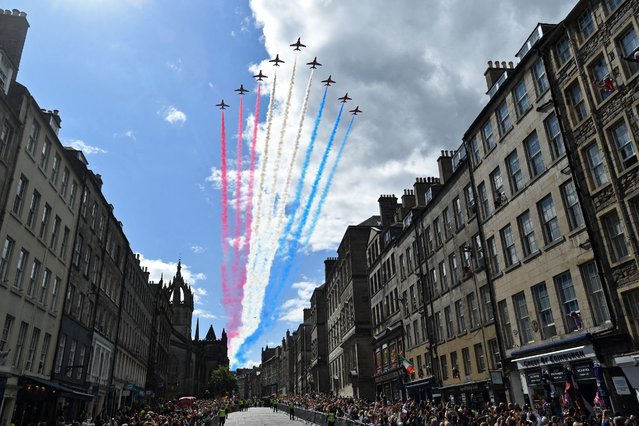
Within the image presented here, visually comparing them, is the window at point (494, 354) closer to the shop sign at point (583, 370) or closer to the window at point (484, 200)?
the shop sign at point (583, 370)

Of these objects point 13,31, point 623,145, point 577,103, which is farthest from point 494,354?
point 13,31

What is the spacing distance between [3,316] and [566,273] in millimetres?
25099

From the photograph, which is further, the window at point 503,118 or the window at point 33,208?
the window at point 503,118

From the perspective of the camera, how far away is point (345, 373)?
5916cm

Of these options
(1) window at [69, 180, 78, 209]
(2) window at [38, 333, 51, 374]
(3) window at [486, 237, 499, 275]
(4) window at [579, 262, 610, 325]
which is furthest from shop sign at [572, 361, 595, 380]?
(1) window at [69, 180, 78, 209]

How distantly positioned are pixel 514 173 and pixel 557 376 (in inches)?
409

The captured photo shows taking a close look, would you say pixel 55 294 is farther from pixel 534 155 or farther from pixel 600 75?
pixel 600 75

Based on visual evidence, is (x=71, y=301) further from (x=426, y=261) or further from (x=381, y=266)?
(x=381, y=266)

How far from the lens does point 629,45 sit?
18.1 metres

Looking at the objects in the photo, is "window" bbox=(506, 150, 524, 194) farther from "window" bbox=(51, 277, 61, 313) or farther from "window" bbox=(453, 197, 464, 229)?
"window" bbox=(51, 277, 61, 313)

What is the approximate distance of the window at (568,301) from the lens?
1950 cm

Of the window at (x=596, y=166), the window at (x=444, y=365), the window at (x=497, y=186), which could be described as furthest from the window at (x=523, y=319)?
the window at (x=444, y=365)

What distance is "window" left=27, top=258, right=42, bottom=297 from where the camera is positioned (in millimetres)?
23448

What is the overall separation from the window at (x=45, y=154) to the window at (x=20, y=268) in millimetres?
4848
